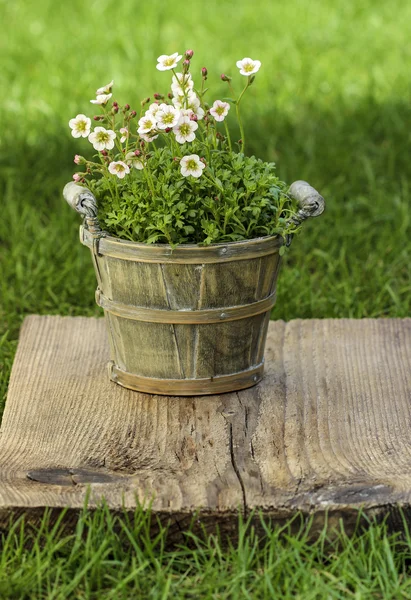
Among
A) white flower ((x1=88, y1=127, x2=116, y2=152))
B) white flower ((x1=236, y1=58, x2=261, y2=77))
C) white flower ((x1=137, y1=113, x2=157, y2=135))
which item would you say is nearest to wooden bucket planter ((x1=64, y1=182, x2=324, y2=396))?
white flower ((x1=88, y1=127, x2=116, y2=152))

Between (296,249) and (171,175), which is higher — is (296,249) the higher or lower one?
the lower one

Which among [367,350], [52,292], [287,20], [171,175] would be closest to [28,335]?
[52,292]

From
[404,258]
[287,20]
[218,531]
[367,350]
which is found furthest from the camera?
[287,20]

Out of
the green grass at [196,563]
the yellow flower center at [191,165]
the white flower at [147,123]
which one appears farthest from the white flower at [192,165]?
the green grass at [196,563]

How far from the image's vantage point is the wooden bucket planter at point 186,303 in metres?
2.23

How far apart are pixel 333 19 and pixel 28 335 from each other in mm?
4222

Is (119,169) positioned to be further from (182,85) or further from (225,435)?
(225,435)

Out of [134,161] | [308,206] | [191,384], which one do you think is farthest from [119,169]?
[191,384]

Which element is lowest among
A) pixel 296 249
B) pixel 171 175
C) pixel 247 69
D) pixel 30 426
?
pixel 296 249

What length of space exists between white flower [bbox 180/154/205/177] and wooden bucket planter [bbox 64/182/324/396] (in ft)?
0.59

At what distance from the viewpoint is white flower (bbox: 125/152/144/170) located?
226 centimetres

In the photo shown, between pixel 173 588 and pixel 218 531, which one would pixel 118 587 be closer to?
pixel 173 588

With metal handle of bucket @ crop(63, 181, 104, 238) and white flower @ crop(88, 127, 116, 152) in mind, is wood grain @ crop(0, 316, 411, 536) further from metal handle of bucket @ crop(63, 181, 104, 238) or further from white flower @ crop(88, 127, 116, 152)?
white flower @ crop(88, 127, 116, 152)

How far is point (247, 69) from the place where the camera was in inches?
89.0
